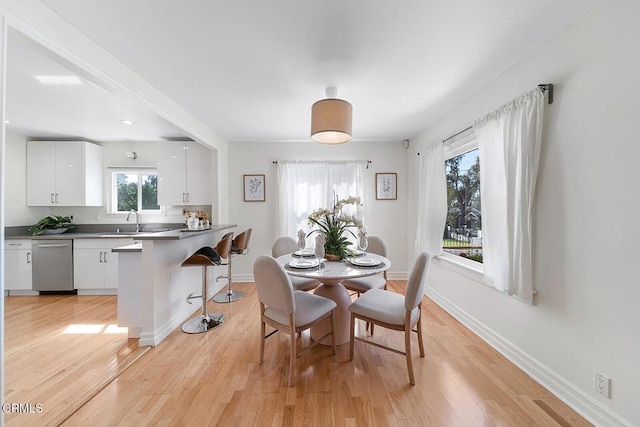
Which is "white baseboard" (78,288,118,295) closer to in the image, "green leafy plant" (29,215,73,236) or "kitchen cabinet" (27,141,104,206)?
"green leafy plant" (29,215,73,236)

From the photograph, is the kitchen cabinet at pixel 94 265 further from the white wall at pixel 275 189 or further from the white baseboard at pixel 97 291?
the white wall at pixel 275 189

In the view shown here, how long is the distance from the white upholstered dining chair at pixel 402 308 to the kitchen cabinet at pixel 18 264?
476 centimetres

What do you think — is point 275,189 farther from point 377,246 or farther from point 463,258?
point 463,258

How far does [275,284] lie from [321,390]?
81 cm

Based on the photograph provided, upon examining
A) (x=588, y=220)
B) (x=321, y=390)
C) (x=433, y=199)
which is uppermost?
(x=433, y=199)

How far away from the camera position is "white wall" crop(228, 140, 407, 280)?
4.30 meters

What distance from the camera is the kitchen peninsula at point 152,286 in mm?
2338

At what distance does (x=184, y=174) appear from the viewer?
3986 mm

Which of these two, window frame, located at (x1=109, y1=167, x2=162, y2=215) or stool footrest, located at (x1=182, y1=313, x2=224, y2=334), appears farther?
window frame, located at (x1=109, y1=167, x2=162, y2=215)

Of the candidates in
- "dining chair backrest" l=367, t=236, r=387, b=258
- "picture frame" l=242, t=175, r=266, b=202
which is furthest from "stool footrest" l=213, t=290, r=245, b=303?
"dining chair backrest" l=367, t=236, r=387, b=258

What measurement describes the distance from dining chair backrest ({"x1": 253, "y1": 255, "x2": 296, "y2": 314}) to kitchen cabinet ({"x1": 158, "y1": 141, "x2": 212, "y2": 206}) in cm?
266

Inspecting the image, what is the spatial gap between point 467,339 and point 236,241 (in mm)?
2958

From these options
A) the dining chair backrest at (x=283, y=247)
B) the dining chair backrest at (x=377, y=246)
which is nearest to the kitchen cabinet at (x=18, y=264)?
the dining chair backrest at (x=283, y=247)

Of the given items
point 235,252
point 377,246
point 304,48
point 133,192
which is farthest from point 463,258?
point 133,192
